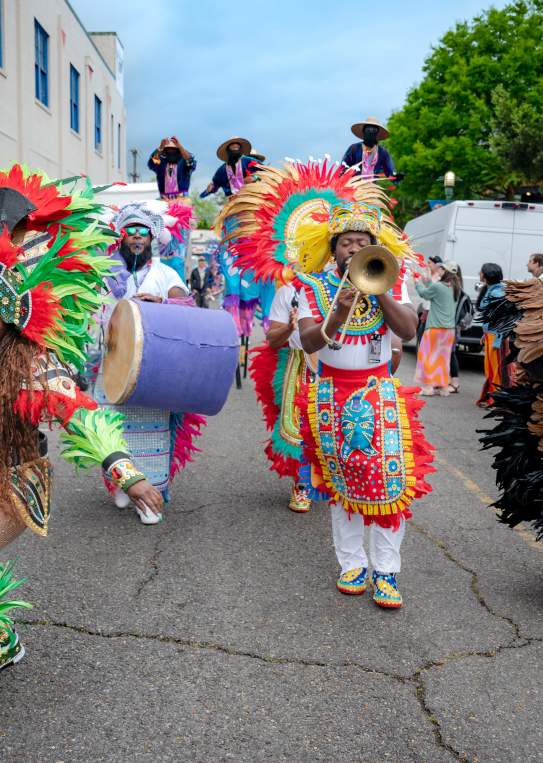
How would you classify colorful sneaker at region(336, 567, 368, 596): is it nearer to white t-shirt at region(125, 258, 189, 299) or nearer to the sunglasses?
white t-shirt at region(125, 258, 189, 299)

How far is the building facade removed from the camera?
719 inches

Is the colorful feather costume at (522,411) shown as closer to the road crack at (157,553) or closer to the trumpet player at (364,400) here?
the trumpet player at (364,400)

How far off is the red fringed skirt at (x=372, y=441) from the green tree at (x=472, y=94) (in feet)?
84.0

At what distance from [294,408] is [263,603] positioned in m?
1.49

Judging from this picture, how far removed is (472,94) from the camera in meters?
29.6

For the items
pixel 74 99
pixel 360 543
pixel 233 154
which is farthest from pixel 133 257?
pixel 74 99

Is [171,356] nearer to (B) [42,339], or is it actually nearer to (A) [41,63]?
(B) [42,339]

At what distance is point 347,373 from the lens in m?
3.46

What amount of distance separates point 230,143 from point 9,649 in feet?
21.5

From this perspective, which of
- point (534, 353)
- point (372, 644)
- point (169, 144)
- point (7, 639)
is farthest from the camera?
point (169, 144)

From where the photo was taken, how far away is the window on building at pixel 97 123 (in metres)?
29.4

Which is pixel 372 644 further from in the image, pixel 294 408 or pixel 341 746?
pixel 294 408

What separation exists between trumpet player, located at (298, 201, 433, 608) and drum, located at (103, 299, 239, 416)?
730 millimetres

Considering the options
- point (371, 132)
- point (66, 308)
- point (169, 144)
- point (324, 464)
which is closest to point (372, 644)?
point (324, 464)
